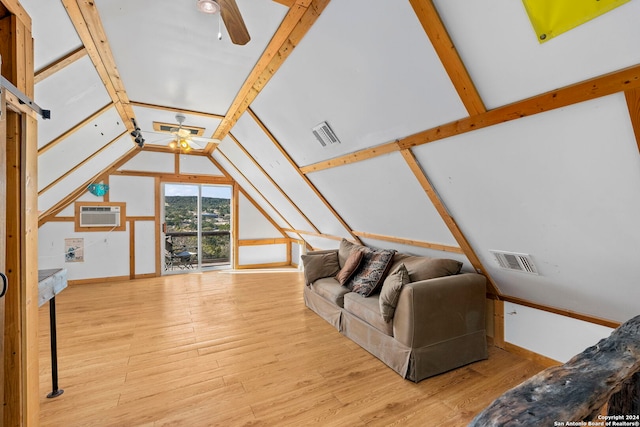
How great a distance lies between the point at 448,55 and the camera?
1.49 m

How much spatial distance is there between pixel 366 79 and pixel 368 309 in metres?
2.05

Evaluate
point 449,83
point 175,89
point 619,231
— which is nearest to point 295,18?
point 449,83

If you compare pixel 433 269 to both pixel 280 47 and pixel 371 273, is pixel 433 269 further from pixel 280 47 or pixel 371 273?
pixel 280 47

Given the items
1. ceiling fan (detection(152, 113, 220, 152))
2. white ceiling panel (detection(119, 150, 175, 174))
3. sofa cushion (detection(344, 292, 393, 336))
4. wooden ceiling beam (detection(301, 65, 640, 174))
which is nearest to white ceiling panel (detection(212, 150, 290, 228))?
white ceiling panel (detection(119, 150, 175, 174))

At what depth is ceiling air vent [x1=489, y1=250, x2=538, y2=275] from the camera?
87.0 inches

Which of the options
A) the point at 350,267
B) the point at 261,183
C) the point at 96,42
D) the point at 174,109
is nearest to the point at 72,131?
the point at 174,109

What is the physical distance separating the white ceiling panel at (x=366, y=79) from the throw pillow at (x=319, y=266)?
1740 mm

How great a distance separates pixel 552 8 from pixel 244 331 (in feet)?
11.6

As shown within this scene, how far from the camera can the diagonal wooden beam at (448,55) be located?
1383 mm

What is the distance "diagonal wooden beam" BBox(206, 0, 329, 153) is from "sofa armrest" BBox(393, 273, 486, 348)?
6.84 ft

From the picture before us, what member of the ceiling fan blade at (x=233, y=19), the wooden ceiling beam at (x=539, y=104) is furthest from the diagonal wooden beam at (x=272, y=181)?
the ceiling fan blade at (x=233, y=19)

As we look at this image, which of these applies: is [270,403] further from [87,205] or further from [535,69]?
[87,205]

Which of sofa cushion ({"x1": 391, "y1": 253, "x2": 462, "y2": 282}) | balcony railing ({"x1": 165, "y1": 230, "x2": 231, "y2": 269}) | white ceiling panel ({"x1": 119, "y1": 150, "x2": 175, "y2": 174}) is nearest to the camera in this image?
sofa cushion ({"x1": 391, "y1": 253, "x2": 462, "y2": 282})

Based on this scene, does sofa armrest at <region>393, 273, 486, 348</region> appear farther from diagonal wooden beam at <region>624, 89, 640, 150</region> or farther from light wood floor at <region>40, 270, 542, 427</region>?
diagonal wooden beam at <region>624, 89, 640, 150</region>
